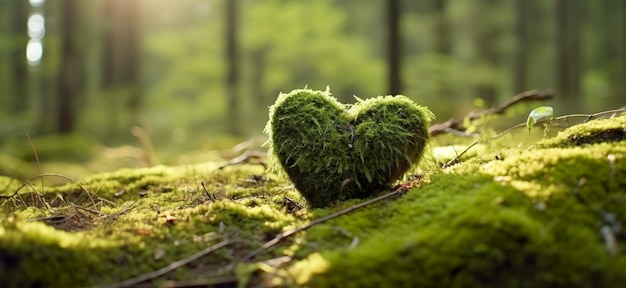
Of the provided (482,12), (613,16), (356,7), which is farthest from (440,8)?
(613,16)

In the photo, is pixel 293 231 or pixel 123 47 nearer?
pixel 293 231

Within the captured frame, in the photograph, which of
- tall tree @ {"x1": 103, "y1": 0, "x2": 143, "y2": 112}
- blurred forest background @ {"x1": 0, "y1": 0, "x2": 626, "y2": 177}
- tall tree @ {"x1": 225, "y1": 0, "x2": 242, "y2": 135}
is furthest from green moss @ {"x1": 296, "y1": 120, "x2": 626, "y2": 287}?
tall tree @ {"x1": 103, "y1": 0, "x2": 143, "y2": 112}

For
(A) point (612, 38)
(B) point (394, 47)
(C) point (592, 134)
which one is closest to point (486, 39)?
(A) point (612, 38)

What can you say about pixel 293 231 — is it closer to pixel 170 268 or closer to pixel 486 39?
pixel 170 268

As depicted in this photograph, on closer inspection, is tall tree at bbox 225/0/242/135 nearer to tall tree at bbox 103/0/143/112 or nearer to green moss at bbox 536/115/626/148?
tall tree at bbox 103/0/143/112

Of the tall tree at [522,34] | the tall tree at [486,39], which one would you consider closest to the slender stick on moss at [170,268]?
the tall tree at [522,34]

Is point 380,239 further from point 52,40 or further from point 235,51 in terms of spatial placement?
point 52,40

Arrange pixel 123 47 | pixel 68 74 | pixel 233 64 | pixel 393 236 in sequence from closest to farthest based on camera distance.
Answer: pixel 393 236
pixel 68 74
pixel 233 64
pixel 123 47

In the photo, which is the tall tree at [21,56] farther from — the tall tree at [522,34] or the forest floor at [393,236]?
the forest floor at [393,236]
